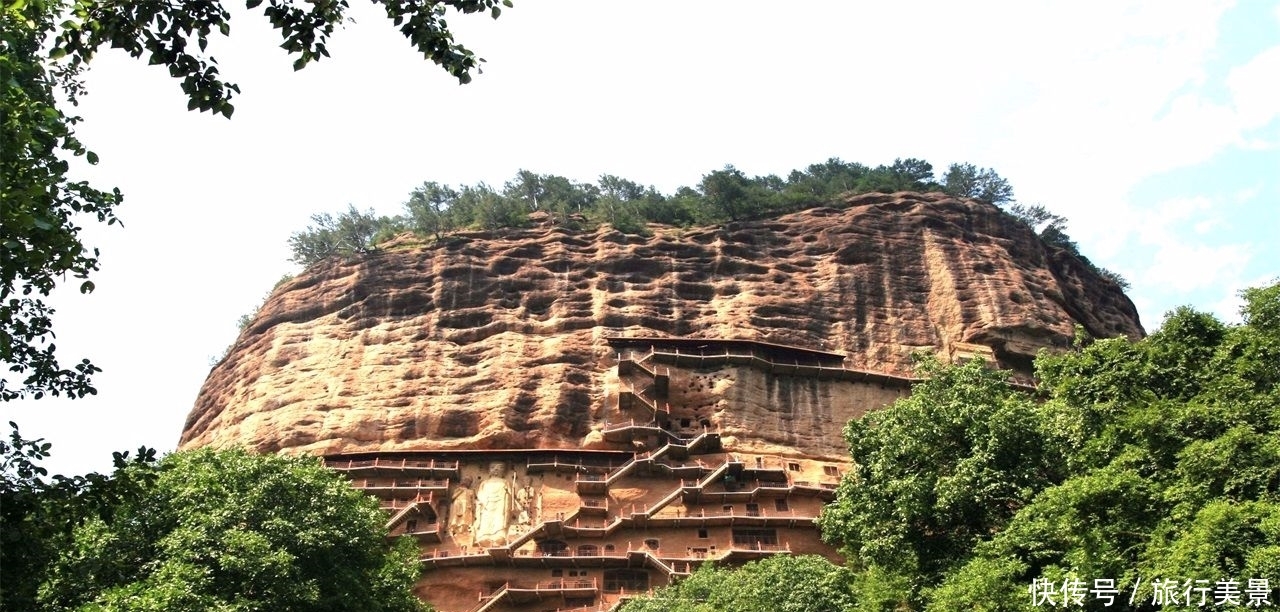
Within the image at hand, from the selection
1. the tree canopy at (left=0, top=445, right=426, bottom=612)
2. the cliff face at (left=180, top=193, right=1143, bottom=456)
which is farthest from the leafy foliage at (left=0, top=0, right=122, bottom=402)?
the cliff face at (left=180, top=193, right=1143, bottom=456)

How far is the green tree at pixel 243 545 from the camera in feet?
63.0

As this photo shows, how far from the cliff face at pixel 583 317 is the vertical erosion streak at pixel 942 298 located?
8 centimetres

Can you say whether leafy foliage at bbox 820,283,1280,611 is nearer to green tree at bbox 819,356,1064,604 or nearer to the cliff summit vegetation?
green tree at bbox 819,356,1064,604

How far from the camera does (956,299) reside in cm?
4709

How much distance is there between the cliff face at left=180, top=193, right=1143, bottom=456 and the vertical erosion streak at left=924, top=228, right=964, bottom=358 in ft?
0.25

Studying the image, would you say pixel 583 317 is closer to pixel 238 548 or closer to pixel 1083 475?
pixel 238 548

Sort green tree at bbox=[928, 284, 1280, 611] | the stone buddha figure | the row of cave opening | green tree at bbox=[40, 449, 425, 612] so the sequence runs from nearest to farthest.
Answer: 1. green tree at bbox=[928, 284, 1280, 611]
2. green tree at bbox=[40, 449, 425, 612]
3. the row of cave opening
4. the stone buddha figure

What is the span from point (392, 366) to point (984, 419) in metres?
26.8

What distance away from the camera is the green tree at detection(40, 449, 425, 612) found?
1920 cm

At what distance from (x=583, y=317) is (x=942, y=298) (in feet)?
47.8

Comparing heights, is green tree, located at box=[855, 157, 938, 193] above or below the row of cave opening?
above

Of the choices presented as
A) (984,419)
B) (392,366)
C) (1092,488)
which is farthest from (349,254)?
(1092,488)

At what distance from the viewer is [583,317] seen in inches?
1784

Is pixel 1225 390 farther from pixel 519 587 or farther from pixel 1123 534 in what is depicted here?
pixel 519 587
